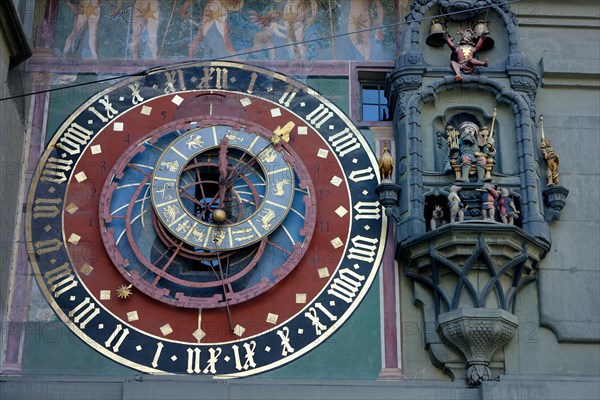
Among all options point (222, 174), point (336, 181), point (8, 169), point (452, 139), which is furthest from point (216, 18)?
point (452, 139)

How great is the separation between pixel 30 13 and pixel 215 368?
4933 millimetres

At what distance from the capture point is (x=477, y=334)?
14258 mm

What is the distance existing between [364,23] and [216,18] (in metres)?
1.81

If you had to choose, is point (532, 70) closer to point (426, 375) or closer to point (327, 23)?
point (327, 23)

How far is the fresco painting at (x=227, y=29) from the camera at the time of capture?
16.4 meters

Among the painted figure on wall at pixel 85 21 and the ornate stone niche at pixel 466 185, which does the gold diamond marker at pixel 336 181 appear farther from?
the painted figure on wall at pixel 85 21

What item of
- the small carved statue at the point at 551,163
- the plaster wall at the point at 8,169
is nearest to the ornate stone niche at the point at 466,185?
Result: the small carved statue at the point at 551,163

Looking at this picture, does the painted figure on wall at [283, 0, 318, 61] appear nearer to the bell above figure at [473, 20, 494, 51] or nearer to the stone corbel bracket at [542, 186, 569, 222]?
the bell above figure at [473, 20, 494, 51]

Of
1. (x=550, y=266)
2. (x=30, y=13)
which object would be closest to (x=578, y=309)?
(x=550, y=266)

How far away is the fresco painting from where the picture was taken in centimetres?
1638

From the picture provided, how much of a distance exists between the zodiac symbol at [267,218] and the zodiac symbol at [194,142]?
1129 millimetres

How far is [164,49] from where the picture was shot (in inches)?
645

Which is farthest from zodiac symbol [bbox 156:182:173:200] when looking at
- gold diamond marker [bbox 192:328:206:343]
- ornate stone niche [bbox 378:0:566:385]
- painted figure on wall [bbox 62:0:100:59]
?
ornate stone niche [bbox 378:0:566:385]

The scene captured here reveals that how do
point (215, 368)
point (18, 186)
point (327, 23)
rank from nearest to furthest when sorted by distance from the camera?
point (215, 368), point (18, 186), point (327, 23)
